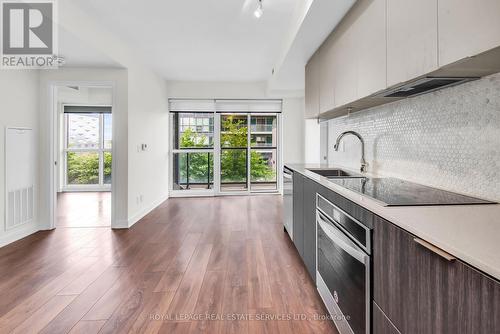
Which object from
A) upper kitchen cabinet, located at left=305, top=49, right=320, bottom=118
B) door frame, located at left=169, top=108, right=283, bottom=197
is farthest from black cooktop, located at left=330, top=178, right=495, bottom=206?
door frame, located at left=169, top=108, right=283, bottom=197

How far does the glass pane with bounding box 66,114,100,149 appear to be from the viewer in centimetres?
749

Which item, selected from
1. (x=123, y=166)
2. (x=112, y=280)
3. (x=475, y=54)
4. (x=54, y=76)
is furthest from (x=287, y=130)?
(x=475, y=54)

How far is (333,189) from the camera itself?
63.7 inches

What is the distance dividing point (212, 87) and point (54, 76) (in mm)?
3109

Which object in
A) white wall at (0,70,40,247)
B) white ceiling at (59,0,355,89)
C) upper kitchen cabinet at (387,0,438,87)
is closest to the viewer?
upper kitchen cabinet at (387,0,438,87)

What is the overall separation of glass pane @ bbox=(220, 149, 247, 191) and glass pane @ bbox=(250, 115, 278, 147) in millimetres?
397

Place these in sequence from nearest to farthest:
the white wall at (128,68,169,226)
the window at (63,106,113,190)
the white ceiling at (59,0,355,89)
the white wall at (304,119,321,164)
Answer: the white ceiling at (59,0,355,89) → the white wall at (128,68,169,226) → the white wall at (304,119,321,164) → the window at (63,106,113,190)

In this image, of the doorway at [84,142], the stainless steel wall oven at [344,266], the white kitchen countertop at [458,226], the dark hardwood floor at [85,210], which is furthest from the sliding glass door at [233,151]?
the white kitchen countertop at [458,226]

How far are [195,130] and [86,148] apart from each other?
341 centimetres

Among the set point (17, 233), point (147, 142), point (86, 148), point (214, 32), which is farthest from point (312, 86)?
point (86, 148)

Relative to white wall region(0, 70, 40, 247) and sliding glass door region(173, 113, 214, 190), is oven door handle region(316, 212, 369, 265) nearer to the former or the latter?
white wall region(0, 70, 40, 247)

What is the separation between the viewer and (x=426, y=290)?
0.83 m

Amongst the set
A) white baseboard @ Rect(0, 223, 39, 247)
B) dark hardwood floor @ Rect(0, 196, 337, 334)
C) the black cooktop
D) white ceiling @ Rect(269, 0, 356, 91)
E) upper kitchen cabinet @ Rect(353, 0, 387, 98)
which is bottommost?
dark hardwood floor @ Rect(0, 196, 337, 334)

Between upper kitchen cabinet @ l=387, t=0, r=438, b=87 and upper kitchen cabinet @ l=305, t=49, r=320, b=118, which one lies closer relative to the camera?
upper kitchen cabinet @ l=387, t=0, r=438, b=87
